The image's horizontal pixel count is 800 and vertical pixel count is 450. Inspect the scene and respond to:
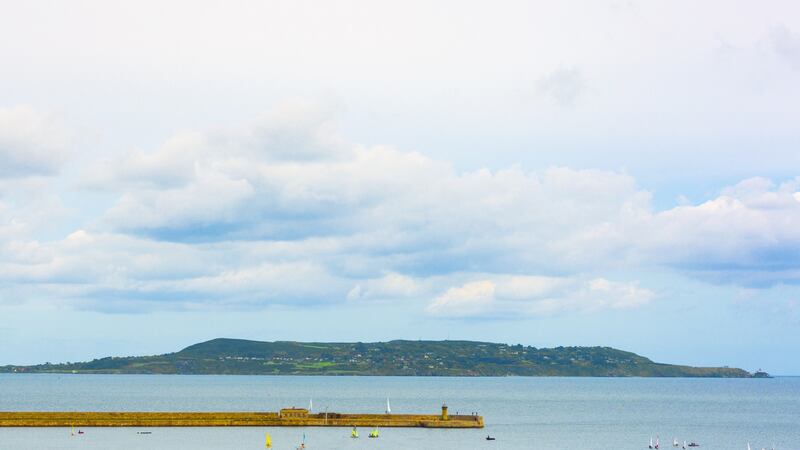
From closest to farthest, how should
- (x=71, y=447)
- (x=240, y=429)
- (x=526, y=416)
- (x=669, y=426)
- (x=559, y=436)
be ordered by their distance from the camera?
1. (x=71, y=447)
2. (x=240, y=429)
3. (x=559, y=436)
4. (x=669, y=426)
5. (x=526, y=416)

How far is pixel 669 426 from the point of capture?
591 feet

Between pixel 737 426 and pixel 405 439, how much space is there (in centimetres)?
8130

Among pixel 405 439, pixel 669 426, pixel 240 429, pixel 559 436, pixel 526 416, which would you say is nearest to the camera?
pixel 405 439

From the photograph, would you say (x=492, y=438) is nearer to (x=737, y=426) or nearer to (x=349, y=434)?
(x=349, y=434)

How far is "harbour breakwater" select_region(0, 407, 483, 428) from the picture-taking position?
139125 mm

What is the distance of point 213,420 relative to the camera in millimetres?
142875

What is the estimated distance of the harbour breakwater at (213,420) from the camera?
13912 centimetres

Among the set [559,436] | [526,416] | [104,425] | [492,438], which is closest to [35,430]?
[104,425]

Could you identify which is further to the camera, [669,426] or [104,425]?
[669,426]

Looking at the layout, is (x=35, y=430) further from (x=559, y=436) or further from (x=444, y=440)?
(x=559, y=436)

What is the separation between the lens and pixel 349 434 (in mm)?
136875

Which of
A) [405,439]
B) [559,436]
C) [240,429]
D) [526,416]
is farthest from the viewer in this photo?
[526,416]

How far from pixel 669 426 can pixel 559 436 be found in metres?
37.5

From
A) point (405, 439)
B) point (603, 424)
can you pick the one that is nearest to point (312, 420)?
point (405, 439)
